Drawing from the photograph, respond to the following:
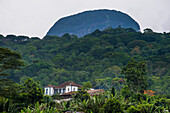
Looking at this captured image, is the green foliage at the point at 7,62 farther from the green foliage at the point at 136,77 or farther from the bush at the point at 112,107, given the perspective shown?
the green foliage at the point at 136,77

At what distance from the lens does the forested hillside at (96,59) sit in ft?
340

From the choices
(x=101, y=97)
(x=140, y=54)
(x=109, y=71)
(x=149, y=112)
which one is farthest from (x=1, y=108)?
(x=140, y=54)

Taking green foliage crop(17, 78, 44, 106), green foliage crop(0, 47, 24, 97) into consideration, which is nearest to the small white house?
green foliage crop(0, 47, 24, 97)

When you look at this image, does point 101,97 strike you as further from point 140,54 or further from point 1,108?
point 140,54

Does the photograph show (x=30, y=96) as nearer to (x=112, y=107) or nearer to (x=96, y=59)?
(x=112, y=107)

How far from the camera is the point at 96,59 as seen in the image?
135 m

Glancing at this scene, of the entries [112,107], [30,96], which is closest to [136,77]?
[30,96]

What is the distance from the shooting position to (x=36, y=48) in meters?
161

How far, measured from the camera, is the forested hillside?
104m

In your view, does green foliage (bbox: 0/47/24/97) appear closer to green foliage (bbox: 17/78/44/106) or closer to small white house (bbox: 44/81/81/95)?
green foliage (bbox: 17/78/44/106)

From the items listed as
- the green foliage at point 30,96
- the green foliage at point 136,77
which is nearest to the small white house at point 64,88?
the green foliage at point 136,77

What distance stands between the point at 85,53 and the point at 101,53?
11354mm

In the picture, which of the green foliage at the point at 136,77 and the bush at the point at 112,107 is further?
the green foliage at the point at 136,77

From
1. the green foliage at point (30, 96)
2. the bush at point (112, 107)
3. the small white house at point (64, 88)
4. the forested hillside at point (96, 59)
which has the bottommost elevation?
the bush at point (112, 107)
